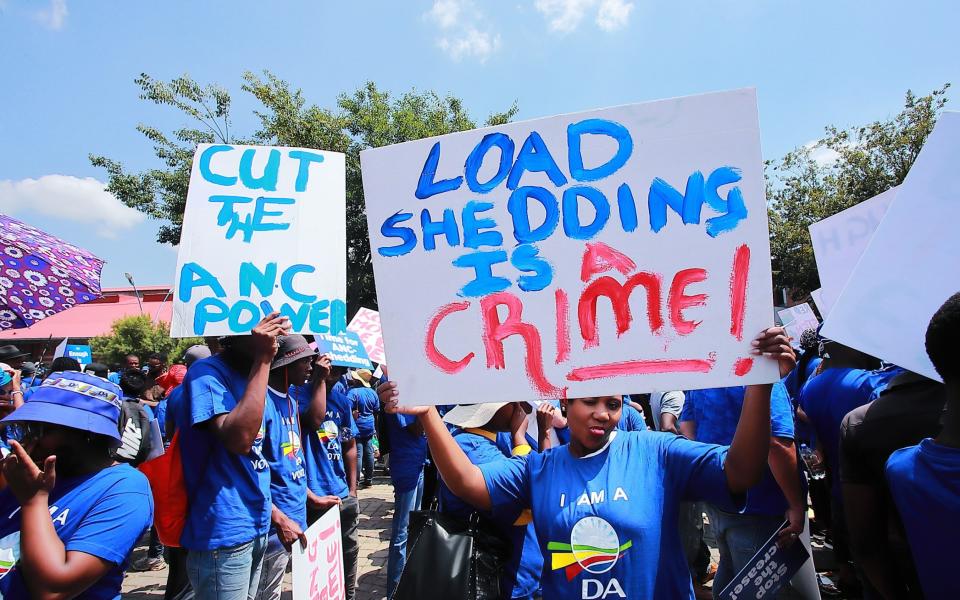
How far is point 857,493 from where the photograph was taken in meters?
2.22

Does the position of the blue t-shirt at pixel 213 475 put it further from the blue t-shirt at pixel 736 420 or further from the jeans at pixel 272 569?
the blue t-shirt at pixel 736 420

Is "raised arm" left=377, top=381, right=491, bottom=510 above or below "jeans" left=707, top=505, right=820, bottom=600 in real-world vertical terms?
above

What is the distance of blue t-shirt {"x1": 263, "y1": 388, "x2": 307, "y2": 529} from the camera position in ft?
9.75

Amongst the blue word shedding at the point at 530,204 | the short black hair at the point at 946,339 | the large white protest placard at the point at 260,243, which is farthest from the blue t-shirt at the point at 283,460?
the short black hair at the point at 946,339

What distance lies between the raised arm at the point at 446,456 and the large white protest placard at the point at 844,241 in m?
2.09

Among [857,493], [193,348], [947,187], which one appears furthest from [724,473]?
[193,348]

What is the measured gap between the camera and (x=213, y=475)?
265 centimetres

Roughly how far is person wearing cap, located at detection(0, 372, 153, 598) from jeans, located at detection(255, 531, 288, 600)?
1.11m

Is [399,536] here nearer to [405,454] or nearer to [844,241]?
[405,454]

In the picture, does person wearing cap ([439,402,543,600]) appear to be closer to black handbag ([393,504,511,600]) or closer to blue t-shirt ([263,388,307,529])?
black handbag ([393,504,511,600])

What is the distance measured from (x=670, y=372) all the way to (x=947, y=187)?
1117 millimetres

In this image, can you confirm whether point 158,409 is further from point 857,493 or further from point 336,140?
point 336,140

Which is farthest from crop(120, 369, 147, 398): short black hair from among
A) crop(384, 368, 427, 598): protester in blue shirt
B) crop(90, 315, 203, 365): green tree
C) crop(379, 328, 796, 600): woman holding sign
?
crop(90, 315, 203, 365): green tree

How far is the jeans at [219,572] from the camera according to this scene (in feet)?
8.45
